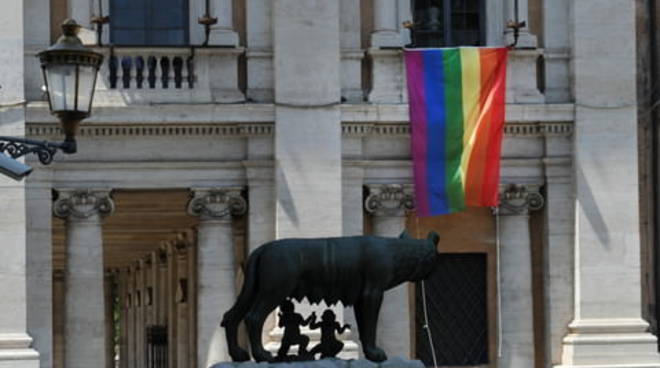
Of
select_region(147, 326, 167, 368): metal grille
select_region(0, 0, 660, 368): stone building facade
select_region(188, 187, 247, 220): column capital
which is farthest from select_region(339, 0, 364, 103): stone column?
select_region(147, 326, 167, 368): metal grille

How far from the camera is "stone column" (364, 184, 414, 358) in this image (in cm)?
3850

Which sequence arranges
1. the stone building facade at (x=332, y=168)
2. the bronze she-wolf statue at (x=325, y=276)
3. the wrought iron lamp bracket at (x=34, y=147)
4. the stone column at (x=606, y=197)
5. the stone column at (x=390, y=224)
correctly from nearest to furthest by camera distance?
the wrought iron lamp bracket at (x=34, y=147)
the bronze she-wolf statue at (x=325, y=276)
the stone building facade at (x=332, y=168)
the stone column at (x=606, y=197)
the stone column at (x=390, y=224)

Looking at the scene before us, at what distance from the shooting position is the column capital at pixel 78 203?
124 feet

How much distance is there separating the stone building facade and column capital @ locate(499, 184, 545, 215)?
0.9 inches

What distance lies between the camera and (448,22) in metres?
39.4

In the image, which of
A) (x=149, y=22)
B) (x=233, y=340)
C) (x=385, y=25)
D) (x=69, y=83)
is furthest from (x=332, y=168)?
(x=69, y=83)

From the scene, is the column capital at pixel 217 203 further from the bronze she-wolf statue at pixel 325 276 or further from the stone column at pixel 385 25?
the bronze she-wolf statue at pixel 325 276

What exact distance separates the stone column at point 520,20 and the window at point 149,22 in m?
→ 5.28

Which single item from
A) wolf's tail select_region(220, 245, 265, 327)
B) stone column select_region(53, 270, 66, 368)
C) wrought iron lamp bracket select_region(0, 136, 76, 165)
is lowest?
stone column select_region(53, 270, 66, 368)

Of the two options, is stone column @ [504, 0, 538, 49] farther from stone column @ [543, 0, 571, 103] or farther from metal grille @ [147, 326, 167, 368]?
metal grille @ [147, 326, 167, 368]

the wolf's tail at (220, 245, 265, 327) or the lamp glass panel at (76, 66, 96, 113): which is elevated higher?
the lamp glass panel at (76, 66, 96, 113)

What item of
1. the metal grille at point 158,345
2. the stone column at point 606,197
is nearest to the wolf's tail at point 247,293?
the stone column at point 606,197

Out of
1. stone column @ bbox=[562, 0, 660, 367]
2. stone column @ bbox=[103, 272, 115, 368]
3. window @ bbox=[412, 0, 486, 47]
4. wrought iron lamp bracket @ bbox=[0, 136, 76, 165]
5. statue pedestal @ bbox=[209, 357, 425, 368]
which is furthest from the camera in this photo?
stone column @ bbox=[103, 272, 115, 368]

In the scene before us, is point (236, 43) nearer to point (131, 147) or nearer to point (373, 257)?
point (131, 147)
